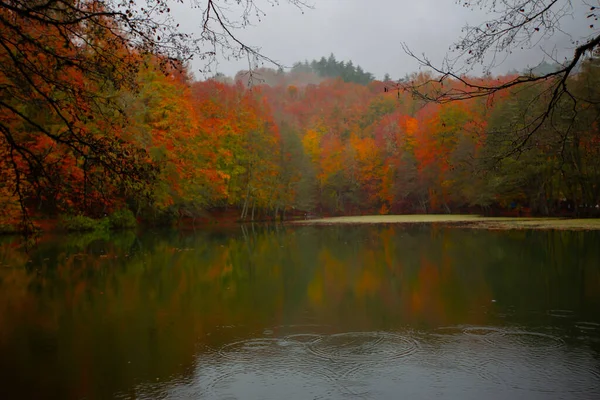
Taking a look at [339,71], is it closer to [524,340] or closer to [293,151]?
[293,151]

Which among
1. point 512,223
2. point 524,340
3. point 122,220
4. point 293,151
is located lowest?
point 524,340

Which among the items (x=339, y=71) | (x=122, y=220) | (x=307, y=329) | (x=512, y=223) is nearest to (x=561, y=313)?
(x=307, y=329)

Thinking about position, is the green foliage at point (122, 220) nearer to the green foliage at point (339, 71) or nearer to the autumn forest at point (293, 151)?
the autumn forest at point (293, 151)

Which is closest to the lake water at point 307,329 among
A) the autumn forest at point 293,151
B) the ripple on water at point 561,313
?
the ripple on water at point 561,313

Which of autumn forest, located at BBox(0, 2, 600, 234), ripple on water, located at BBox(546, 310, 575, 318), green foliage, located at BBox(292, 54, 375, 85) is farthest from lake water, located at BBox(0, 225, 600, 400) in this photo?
green foliage, located at BBox(292, 54, 375, 85)

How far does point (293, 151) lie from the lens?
4481 centimetres

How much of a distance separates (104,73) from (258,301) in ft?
16.5

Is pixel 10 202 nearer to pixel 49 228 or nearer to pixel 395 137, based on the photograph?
pixel 49 228

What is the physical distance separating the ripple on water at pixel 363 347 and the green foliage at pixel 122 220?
1004 inches

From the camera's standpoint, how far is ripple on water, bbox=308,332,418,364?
19.3ft

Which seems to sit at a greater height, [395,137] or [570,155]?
[395,137]

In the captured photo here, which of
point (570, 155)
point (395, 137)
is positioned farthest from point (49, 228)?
point (395, 137)

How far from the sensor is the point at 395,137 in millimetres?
57406

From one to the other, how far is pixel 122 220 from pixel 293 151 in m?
18.2
